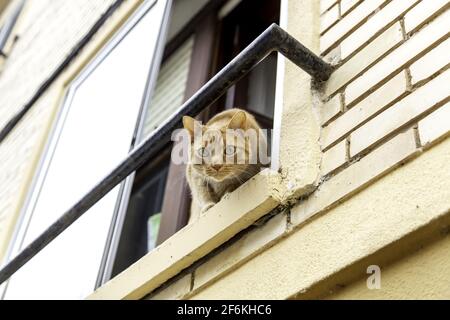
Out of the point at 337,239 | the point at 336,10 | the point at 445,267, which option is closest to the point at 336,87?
the point at 336,10

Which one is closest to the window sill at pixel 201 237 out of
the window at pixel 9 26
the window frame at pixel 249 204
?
the window frame at pixel 249 204

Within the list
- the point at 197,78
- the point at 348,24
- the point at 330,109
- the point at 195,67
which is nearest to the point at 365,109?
the point at 330,109

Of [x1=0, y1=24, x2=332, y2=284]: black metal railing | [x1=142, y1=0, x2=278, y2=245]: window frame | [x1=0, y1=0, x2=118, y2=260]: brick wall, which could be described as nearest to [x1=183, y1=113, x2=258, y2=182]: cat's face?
[x1=0, y1=24, x2=332, y2=284]: black metal railing

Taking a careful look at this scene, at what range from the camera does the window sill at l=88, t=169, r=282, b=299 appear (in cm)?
224

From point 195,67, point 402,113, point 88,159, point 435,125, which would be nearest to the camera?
point 435,125

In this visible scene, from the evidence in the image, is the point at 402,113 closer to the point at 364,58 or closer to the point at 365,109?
the point at 365,109

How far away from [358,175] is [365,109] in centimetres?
28

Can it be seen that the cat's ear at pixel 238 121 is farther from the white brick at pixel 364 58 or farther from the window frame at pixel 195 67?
the window frame at pixel 195 67

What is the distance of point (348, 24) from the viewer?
247cm

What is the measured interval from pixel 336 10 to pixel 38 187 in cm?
261

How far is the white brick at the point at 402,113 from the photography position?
1900 millimetres

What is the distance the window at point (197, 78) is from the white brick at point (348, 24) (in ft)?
6.50

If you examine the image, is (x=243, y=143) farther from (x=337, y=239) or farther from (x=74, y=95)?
(x=74, y=95)

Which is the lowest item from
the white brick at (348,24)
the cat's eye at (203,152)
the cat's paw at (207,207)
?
the cat's paw at (207,207)
